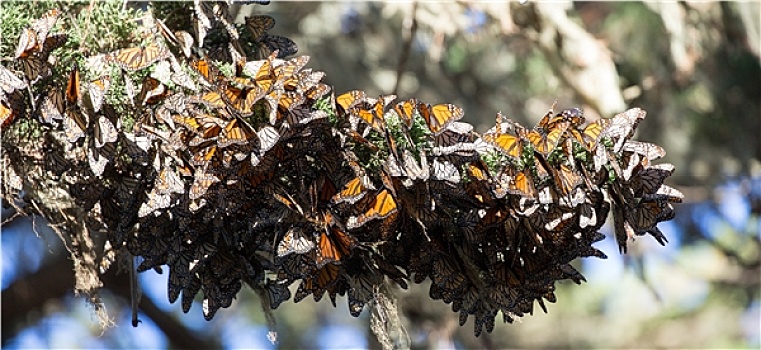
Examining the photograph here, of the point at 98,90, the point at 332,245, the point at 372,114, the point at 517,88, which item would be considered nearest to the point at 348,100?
the point at 372,114

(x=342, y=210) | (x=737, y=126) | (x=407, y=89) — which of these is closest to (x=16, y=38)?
(x=342, y=210)

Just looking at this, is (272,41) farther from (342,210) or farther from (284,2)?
(284,2)

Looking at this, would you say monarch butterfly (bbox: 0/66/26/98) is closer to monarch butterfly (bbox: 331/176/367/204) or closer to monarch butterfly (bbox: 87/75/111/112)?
monarch butterfly (bbox: 87/75/111/112)

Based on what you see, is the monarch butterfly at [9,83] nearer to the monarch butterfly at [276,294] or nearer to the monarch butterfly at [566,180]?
the monarch butterfly at [276,294]

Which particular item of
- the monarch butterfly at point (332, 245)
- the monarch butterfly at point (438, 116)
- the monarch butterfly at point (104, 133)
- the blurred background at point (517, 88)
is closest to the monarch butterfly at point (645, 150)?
the monarch butterfly at point (438, 116)

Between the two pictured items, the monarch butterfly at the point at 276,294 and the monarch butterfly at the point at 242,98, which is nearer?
the monarch butterfly at the point at 242,98

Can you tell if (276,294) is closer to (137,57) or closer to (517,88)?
(137,57)

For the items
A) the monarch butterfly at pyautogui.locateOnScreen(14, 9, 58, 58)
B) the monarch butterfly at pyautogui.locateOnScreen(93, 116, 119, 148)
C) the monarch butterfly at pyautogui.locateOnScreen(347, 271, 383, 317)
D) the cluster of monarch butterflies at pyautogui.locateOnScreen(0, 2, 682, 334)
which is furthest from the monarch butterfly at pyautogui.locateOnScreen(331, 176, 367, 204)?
the monarch butterfly at pyautogui.locateOnScreen(14, 9, 58, 58)
